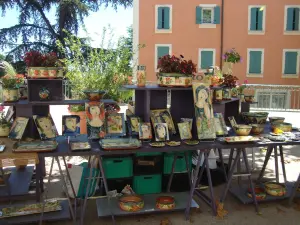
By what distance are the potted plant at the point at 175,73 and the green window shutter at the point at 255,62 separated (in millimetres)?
14024

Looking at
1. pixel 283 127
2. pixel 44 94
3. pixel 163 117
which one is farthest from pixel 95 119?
pixel 283 127

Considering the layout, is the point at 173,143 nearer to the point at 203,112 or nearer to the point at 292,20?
the point at 203,112

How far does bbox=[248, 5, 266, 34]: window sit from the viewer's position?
647 inches

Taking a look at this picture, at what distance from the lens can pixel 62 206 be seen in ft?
11.1

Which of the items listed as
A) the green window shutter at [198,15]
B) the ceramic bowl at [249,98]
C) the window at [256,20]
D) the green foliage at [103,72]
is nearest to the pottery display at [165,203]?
the ceramic bowl at [249,98]

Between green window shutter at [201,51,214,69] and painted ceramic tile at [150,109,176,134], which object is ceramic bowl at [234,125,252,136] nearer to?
painted ceramic tile at [150,109,176,134]

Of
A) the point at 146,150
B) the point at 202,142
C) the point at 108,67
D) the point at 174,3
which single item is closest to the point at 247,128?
the point at 202,142

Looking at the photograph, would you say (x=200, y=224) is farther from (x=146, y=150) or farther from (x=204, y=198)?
(x=146, y=150)

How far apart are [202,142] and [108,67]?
170 inches

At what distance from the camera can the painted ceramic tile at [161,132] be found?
10.9 ft

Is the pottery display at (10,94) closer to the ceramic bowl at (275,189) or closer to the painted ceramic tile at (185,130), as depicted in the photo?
the painted ceramic tile at (185,130)

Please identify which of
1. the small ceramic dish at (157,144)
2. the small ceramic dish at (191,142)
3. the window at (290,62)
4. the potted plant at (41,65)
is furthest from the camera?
the window at (290,62)

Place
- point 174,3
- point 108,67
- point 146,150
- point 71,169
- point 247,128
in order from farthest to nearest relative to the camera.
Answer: point 174,3, point 108,67, point 71,169, point 247,128, point 146,150

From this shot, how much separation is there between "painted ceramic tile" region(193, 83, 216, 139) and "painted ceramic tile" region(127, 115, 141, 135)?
58 centimetres
